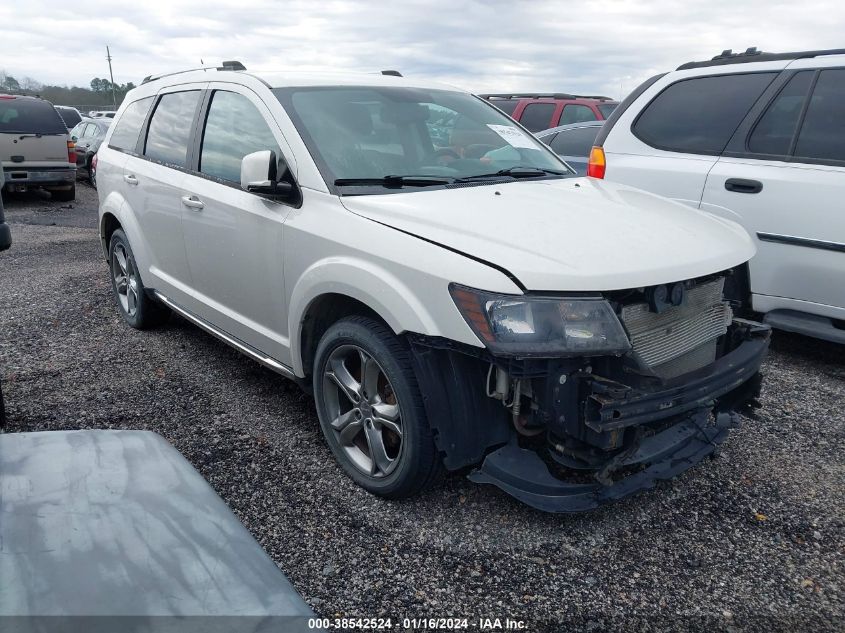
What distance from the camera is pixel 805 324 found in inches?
165

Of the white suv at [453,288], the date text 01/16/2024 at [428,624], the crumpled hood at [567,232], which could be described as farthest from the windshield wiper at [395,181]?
the date text 01/16/2024 at [428,624]

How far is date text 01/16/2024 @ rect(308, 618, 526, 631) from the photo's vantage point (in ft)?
7.50

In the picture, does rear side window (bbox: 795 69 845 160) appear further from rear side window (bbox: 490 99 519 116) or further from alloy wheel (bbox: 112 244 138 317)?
rear side window (bbox: 490 99 519 116)

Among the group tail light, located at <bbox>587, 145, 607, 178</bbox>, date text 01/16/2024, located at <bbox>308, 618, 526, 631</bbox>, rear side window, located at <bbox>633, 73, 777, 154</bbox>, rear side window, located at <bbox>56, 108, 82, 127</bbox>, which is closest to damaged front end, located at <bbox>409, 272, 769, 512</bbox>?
date text 01/16/2024, located at <bbox>308, 618, 526, 631</bbox>

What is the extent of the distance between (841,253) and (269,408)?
333 cm

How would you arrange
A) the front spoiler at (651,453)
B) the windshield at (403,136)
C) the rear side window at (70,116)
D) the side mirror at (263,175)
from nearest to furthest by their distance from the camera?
the front spoiler at (651,453), the side mirror at (263,175), the windshield at (403,136), the rear side window at (70,116)

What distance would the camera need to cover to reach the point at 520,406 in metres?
2.51

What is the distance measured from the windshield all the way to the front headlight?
3.50ft

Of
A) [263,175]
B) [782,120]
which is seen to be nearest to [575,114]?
[782,120]

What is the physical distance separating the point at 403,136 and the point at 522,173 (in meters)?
0.62

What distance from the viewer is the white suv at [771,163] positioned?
13.5ft

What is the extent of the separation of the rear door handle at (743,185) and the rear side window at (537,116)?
251 inches

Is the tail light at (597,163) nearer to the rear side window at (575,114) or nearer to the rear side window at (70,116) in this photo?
the rear side window at (575,114)

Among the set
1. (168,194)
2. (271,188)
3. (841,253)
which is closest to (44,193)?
(168,194)
